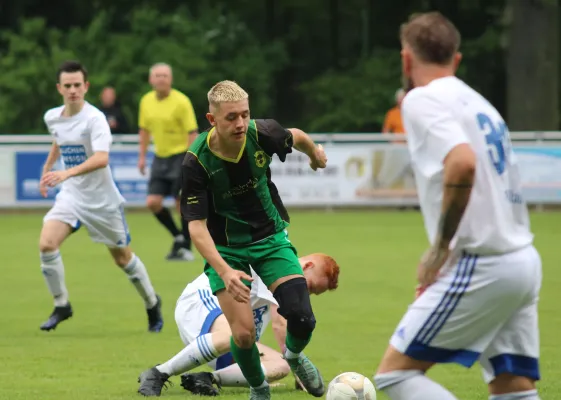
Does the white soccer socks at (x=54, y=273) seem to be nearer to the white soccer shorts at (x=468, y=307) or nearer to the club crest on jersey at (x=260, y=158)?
the club crest on jersey at (x=260, y=158)

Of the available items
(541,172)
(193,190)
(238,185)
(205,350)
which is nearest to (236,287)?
(193,190)

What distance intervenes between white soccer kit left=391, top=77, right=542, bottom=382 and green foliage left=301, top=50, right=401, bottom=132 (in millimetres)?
22085

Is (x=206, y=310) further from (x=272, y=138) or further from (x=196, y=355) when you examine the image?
(x=272, y=138)

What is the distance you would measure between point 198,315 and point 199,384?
0.41 m

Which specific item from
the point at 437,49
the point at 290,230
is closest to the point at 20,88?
the point at 290,230

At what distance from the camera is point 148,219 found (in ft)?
65.7

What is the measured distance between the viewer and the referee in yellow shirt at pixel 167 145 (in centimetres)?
1429

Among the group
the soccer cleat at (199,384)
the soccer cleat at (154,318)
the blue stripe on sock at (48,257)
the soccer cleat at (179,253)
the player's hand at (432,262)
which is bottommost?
the soccer cleat at (179,253)

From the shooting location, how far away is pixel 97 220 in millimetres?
9617

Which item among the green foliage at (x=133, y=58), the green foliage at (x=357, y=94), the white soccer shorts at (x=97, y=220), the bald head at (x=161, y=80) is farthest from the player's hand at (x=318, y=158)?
the green foliage at (x=357, y=94)

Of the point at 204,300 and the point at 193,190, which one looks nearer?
the point at 193,190

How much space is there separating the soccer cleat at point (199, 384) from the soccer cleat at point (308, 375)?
1.61 ft

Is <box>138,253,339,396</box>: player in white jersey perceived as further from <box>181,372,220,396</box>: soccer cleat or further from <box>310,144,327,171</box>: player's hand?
<box>310,144,327,171</box>: player's hand

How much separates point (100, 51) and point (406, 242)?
11.9 meters
